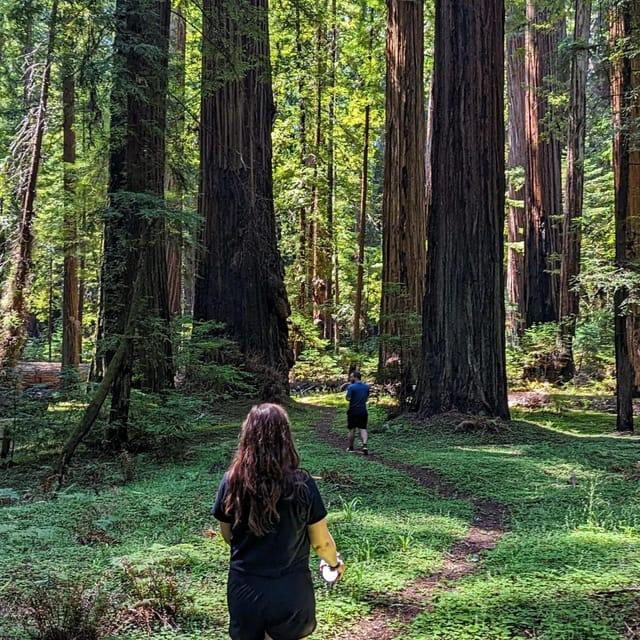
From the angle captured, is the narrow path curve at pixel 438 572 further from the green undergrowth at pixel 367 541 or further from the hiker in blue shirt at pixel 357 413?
the hiker in blue shirt at pixel 357 413

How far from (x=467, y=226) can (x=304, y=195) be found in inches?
518

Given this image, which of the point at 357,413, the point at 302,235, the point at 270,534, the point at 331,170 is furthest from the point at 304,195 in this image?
the point at 270,534

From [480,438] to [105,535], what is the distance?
583 centimetres

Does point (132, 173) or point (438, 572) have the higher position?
point (132, 173)

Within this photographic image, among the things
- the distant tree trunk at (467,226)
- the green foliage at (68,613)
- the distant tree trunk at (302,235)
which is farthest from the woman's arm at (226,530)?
the distant tree trunk at (302,235)

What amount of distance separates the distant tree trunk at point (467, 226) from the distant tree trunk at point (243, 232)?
372 centimetres

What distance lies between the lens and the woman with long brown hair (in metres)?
2.45

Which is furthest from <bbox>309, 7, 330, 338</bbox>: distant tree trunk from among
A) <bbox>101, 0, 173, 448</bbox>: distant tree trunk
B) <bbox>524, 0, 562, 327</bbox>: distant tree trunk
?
<bbox>101, 0, 173, 448</bbox>: distant tree trunk

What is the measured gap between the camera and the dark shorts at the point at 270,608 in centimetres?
243

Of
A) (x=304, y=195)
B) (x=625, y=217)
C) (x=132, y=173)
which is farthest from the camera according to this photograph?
(x=304, y=195)

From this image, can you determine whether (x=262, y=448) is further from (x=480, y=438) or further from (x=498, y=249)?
(x=498, y=249)

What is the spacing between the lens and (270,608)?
244 cm

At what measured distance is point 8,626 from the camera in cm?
321

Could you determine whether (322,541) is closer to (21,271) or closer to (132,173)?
(132,173)
